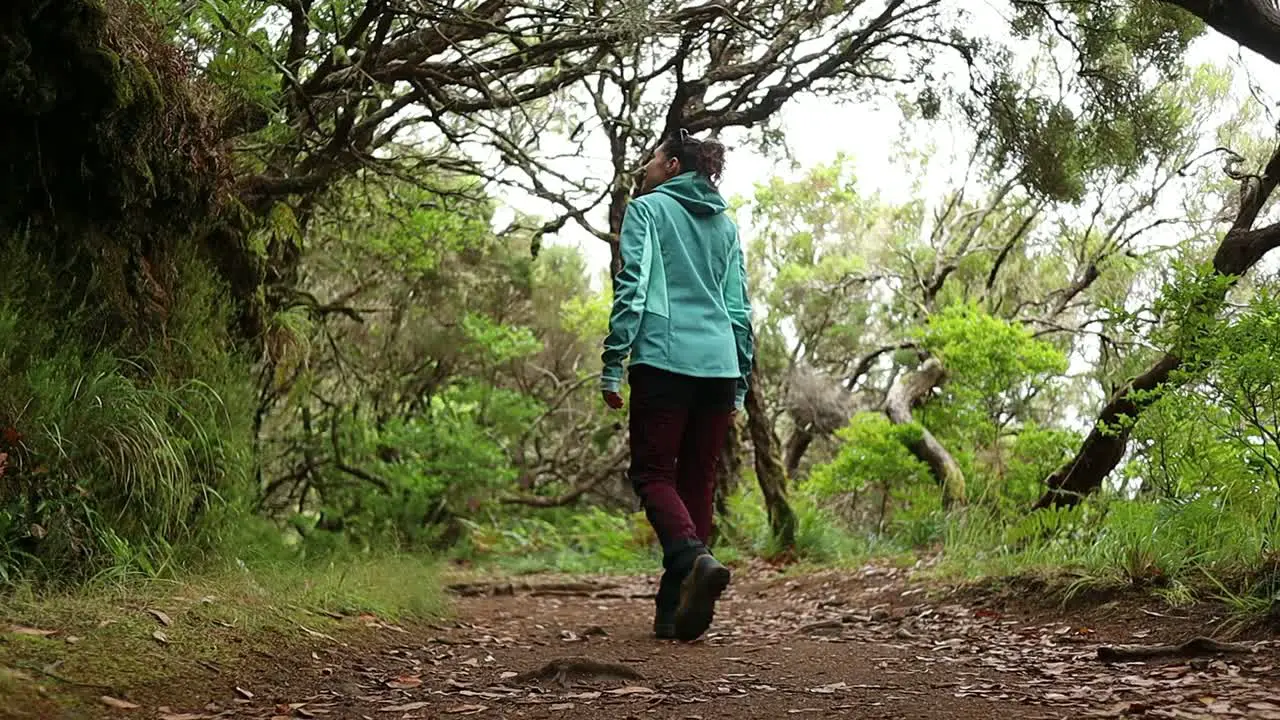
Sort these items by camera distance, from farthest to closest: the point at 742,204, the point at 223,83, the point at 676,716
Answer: the point at 742,204 → the point at 223,83 → the point at 676,716

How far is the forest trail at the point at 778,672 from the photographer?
2811 mm

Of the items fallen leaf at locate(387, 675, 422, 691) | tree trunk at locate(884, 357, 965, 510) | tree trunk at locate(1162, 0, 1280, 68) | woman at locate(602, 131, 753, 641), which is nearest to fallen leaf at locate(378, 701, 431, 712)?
fallen leaf at locate(387, 675, 422, 691)

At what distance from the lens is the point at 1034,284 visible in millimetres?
15477

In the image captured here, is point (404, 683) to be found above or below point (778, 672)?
below

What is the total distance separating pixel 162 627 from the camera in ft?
10.7

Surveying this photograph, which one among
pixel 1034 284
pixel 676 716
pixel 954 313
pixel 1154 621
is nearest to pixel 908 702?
pixel 676 716

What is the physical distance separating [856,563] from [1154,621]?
3.78m

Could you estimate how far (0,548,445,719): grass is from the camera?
8.64 ft

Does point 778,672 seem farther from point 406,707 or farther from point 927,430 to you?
point 927,430

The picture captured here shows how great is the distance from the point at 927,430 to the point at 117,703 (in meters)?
9.18

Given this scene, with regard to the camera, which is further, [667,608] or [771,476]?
[771,476]

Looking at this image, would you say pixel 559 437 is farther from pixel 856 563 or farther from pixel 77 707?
pixel 77 707

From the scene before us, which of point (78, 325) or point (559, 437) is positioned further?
point (559, 437)

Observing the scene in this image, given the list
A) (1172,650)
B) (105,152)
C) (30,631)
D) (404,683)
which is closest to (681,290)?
(404,683)
